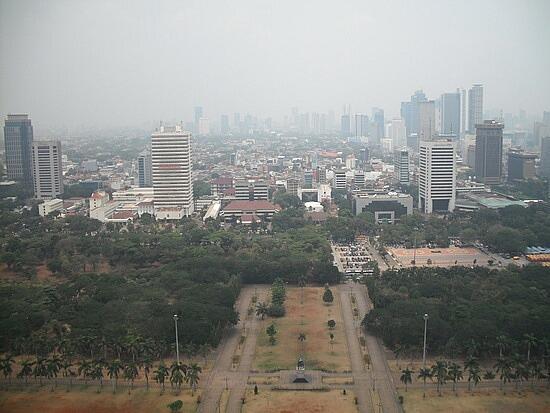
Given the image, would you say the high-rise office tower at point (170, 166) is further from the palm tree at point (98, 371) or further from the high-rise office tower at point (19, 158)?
the palm tree at point (98, 371)

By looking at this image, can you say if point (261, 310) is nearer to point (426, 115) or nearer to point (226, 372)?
point (226, 372)

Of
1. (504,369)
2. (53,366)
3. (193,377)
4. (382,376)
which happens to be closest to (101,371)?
(53,366)

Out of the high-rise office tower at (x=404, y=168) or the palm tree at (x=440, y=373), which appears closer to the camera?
the palm tree at (x=440, y=373)

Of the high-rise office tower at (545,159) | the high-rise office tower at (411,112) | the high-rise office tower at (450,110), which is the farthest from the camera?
the high-rise office tower at (411,112)

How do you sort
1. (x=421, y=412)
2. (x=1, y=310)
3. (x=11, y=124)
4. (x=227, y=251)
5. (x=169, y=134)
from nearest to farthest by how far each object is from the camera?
(x=421, y=412)
(x=1, y=310)
(x=227, y=251)
(x=169, y=134)
(x=11, y=124)

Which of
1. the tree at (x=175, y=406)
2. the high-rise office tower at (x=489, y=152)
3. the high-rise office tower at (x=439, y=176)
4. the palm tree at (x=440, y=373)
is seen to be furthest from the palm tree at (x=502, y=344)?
the high-rise office tower at (x=489, y=152)

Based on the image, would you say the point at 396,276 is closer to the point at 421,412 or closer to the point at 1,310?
the point at 421,412

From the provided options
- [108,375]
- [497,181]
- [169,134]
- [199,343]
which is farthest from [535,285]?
[497,181]

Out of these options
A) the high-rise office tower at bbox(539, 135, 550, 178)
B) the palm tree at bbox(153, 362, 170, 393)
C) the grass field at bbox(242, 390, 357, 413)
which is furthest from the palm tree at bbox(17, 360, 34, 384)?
the high-rise office tower at bbox(539, 135, 550, 178)

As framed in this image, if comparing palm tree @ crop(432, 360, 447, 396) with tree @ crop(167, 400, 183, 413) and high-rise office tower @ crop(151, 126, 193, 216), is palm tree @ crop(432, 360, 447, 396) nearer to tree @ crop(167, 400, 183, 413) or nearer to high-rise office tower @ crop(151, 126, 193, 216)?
tree @ crop(167, 400, 183, 413)
